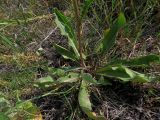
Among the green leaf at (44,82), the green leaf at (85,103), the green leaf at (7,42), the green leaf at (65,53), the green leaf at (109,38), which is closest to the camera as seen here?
the green leaf at (85,103)

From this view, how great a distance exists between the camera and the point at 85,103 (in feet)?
6.79

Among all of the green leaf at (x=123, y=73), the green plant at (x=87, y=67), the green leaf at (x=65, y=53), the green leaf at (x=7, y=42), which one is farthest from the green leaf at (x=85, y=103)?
the green leaf at (x=7, y=42)

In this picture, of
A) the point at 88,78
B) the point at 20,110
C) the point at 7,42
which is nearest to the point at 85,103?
the point at 88,78

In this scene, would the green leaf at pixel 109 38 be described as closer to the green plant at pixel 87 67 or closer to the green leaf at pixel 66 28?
the green plant at pixel 87 67

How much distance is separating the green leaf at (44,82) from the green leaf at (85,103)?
0.18 m

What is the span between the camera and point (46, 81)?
2.14 meters

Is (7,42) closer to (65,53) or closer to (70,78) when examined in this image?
(65,53)

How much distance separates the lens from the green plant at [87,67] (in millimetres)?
2064

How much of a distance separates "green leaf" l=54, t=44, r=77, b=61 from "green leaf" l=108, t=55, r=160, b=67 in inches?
10.8

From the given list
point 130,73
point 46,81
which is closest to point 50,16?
point 46,81

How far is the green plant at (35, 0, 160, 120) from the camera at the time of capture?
2064 millimetres

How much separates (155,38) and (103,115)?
26.4 inches

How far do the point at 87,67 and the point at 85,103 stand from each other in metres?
0.30

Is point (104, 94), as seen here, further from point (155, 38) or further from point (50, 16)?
point (50, 16)
